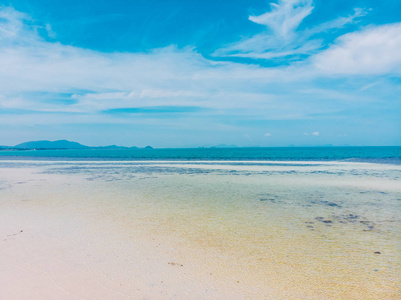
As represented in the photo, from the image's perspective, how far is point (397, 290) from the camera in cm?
469

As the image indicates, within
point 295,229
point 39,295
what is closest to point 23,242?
point 39,295

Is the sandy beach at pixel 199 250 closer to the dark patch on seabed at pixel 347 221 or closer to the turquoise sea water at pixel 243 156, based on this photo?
the dark patch on seabed at pixel 347 221

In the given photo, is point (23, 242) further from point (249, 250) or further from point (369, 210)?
point (369, 210)

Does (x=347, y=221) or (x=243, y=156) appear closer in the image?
(x=347, y=221)

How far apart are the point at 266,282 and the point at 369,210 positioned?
25.0 feet

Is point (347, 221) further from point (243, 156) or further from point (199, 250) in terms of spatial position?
point (243, 156)

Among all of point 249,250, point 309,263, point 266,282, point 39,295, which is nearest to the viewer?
point 39,295

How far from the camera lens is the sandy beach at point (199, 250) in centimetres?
480

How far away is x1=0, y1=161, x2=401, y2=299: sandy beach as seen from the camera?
480cm

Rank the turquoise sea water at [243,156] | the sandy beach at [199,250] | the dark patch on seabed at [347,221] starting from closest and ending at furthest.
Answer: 1. the sandy beach at [199,250]
2. the dark patch on seabed at [347,221]
3. the turquoise sea water at [243,156]

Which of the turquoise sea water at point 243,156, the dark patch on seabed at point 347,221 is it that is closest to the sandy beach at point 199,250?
the dark patch on seabed at point 347,221

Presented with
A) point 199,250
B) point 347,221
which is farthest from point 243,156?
point 199,250

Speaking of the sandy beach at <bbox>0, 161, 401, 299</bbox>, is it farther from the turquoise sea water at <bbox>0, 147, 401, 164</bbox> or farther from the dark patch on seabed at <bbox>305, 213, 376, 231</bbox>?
the turquoise sea water at <bbox>0, 147, 401, 164</bbox>

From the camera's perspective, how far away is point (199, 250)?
259 inches
